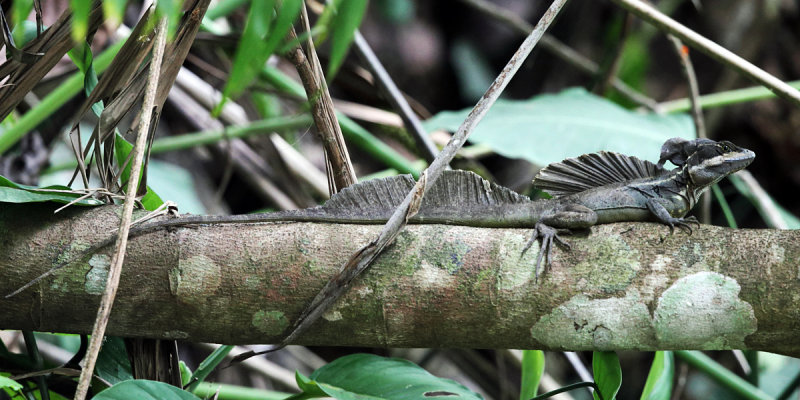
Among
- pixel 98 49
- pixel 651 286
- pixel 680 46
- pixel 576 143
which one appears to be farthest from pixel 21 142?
pixel 680 46

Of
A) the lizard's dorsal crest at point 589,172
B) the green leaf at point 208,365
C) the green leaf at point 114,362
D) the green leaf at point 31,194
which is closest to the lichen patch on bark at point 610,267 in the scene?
the lizard's dorsal crest at point 589,172

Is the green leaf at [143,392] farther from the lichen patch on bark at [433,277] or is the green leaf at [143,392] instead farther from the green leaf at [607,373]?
the green leaf at [607,373]

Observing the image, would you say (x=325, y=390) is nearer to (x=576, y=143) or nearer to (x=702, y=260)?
(x=702, y=260)

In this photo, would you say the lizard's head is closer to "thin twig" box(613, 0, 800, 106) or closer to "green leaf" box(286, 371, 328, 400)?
"thin twig" box(613, 0, 800, 106)

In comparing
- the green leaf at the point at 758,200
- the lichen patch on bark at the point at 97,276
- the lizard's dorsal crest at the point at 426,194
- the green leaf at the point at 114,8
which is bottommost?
the green leaf at the point at 114,8

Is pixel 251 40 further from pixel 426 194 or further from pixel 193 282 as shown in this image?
pixel 426 194

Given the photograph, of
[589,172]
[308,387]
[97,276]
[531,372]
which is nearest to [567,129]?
[589,172]

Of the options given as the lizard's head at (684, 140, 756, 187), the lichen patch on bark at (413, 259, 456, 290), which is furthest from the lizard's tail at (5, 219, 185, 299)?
the lizard's head at (684, 140, 756, 187)
